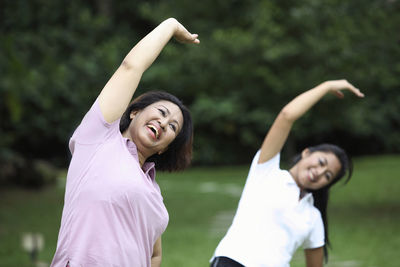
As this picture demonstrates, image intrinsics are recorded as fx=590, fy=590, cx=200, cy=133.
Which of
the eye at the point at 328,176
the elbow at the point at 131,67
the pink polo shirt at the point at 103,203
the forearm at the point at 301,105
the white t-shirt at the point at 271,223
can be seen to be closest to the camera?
the pink polo shirt at the point at 103,203

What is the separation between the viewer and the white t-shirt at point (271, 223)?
9.14 ft

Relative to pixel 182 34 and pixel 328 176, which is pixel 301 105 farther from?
pixel 182 34

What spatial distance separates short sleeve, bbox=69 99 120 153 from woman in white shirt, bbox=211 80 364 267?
111cm

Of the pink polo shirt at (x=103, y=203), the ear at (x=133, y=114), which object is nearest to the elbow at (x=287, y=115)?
the ear at (x=133, y=114)

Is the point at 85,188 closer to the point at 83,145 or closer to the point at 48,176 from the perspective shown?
the point at 83,145

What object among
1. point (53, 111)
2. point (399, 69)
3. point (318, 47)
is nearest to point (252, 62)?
point (318, 47)

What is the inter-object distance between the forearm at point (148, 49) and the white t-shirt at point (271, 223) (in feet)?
3.66

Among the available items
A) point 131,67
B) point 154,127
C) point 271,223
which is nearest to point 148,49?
point 131,67

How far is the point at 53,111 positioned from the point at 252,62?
9.23 m

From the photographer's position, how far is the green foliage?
924cm

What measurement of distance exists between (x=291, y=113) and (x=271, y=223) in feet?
1.80

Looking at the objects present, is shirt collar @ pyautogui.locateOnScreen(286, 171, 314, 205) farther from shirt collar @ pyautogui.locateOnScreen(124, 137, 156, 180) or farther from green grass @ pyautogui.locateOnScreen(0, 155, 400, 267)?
green grass @ pyautogui.locateOnScreen(0, 155, 400, 267)

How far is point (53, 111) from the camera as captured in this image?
774 inches

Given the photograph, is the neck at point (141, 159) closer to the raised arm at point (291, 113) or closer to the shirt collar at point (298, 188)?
the raised arm at point (291, 113)
